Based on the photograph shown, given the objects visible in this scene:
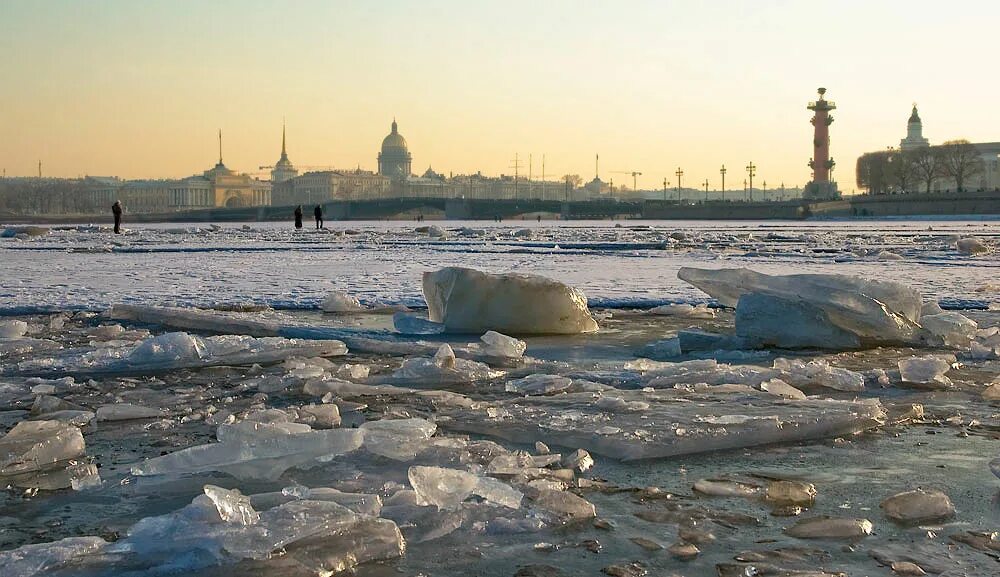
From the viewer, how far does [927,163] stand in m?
99.4

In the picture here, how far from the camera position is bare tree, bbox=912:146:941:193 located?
98.4 m

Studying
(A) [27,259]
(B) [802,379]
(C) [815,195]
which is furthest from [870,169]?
(B) [802,379]

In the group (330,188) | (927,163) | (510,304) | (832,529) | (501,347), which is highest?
(330,188)

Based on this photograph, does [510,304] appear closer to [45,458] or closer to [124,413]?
[124,413]

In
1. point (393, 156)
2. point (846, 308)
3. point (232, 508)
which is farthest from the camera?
point (393, 156)

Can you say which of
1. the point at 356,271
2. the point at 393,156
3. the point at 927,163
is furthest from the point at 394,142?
the point at 356,271

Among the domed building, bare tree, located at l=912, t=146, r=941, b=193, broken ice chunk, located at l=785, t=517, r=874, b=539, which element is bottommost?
broken ice chunk, located at l=785, t=517, r=874, b=539

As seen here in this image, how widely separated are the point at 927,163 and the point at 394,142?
115001 millimetres

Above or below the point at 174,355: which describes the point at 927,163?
above

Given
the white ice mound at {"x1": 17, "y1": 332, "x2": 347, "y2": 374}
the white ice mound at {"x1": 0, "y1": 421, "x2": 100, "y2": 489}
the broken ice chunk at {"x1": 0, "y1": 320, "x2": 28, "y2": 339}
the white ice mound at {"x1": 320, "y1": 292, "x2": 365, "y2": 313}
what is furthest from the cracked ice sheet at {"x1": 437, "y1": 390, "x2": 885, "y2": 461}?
the white ice mound at {"x1": 320, "y1": 292, "x2": 365, "y2": 313}

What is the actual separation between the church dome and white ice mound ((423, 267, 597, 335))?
191014 mm

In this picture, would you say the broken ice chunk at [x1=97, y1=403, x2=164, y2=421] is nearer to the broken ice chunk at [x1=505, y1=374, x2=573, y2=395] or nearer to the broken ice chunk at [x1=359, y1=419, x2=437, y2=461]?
the broken ice chunk at [x1=359, y1=419, x2=437, y2=461]

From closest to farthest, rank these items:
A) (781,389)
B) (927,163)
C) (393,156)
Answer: (781,389), (927,163), (393,156)

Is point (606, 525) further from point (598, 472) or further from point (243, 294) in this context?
point (243, 294)
